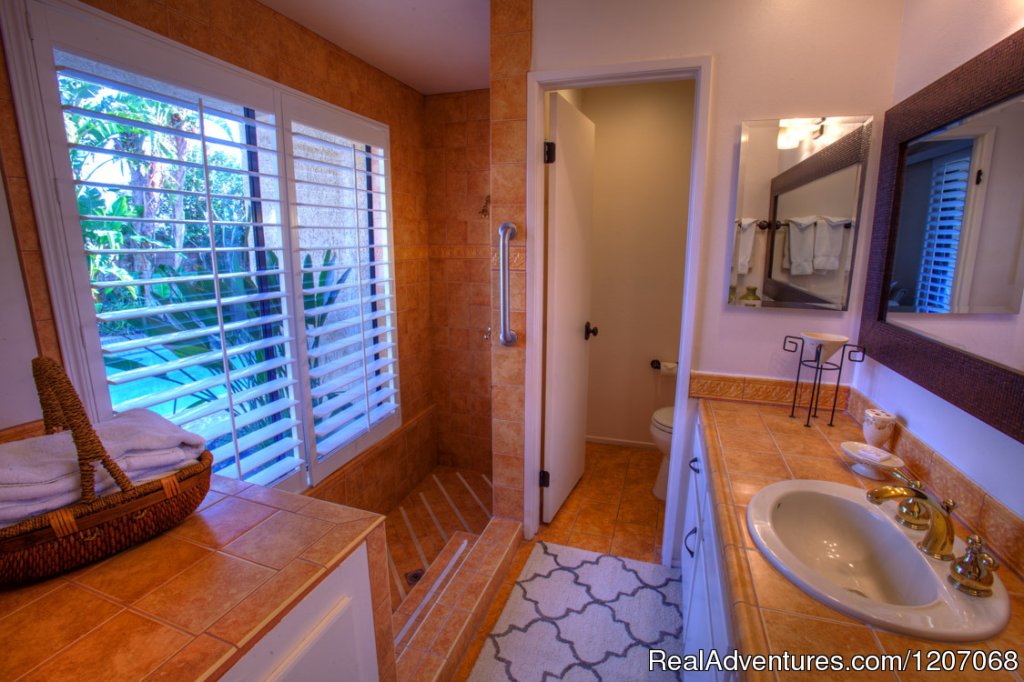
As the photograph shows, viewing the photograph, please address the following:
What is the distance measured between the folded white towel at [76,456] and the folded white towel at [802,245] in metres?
1.88

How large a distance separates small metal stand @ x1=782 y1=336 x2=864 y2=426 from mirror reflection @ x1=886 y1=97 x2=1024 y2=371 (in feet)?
1.00

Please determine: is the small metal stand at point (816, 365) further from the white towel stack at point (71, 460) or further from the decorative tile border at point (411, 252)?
the decorative tile border at point (411, 252)

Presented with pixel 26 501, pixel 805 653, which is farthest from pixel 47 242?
pixel 805 653

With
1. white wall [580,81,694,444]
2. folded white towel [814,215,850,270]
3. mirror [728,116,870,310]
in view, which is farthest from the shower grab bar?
white wall [580,81,694,444]

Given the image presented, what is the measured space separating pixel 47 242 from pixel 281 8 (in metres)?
1.26

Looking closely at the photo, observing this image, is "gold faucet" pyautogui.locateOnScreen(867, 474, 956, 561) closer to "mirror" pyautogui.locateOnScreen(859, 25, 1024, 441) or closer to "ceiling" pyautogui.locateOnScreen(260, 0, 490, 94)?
"mirror" pyautogui.locateOnScreen(859, 25, 1024, 441)

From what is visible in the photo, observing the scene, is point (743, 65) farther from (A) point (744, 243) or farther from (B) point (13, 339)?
(B) point (13, 339)

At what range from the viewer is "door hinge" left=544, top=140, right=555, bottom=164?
2.01 meters

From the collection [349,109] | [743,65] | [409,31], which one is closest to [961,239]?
[743,65]

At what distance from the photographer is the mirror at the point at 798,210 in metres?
1.59

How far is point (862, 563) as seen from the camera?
106 cm

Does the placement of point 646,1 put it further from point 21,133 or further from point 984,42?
point 21,133

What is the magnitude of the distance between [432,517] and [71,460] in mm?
2014

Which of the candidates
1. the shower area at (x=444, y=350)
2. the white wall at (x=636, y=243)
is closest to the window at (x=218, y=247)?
the shower area at (x=444, y=350)
